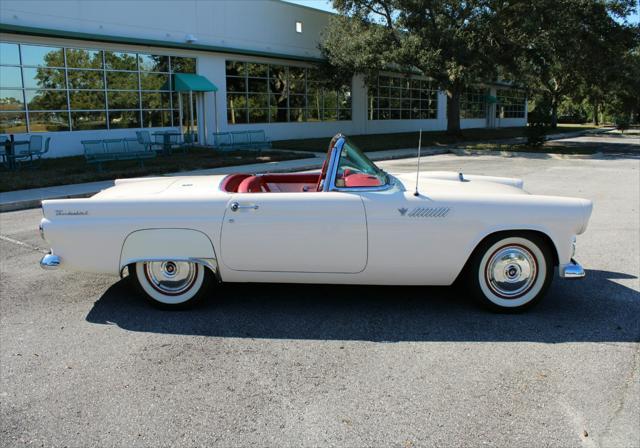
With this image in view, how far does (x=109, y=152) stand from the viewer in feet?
52.5

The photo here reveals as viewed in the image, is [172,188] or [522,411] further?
[172,188]

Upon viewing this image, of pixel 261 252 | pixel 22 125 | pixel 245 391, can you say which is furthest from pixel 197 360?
pixel 22 125

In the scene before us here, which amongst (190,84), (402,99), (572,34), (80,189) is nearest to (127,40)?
(190,84)

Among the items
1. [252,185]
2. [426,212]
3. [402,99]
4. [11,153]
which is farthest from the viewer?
[402,99]

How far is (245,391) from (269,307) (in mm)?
1432

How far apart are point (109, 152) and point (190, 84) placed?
7267 mm

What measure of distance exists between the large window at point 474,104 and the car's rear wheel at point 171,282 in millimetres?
41609

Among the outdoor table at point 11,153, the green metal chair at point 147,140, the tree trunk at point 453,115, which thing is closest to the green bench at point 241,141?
the green metal chair at point 147,140

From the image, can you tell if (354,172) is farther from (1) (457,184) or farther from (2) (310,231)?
(1) (457,184)

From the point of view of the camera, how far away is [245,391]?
3.42 meters

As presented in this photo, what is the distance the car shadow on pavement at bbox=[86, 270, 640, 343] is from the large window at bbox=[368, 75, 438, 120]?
28472 millimetres

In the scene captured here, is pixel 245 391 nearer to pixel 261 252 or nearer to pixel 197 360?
pixel 197 360

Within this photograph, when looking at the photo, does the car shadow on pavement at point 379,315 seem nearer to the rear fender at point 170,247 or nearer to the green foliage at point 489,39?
the rear fender at point 170,247

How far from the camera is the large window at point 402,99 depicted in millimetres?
34281
